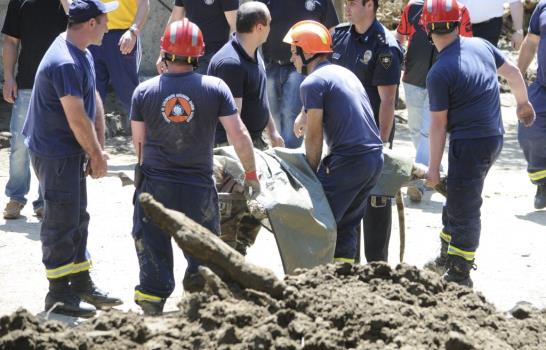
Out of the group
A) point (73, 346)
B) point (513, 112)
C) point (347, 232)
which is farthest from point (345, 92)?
point (513, 112)

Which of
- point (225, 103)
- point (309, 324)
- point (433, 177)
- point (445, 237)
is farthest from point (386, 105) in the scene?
point (309, 324)

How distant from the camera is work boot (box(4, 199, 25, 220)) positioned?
9.07 metres

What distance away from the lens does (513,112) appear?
603 inches

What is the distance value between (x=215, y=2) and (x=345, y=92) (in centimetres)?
355

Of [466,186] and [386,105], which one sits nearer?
[466,186]

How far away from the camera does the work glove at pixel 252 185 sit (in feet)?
21.5

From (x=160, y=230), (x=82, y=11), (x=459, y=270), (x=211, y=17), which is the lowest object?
(x=459, y=270)

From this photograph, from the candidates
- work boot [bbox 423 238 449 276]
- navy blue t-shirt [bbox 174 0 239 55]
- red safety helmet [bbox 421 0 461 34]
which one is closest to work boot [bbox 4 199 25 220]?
navy blue t-shirt [bbox 174 0 239 55]

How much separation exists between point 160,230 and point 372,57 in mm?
2535

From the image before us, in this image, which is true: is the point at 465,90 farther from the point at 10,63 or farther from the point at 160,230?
the point at 10,63

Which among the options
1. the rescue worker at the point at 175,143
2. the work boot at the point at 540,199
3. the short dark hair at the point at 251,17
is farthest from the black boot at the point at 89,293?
the work boot at the point at 540,199

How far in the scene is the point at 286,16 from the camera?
9.85 meters

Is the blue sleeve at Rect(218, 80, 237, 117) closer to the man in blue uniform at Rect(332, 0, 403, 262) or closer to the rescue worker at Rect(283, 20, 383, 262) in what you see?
the rescue worker at Rect(283, 20, 383, 262)

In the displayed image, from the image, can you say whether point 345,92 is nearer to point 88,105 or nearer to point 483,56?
point 483,56
